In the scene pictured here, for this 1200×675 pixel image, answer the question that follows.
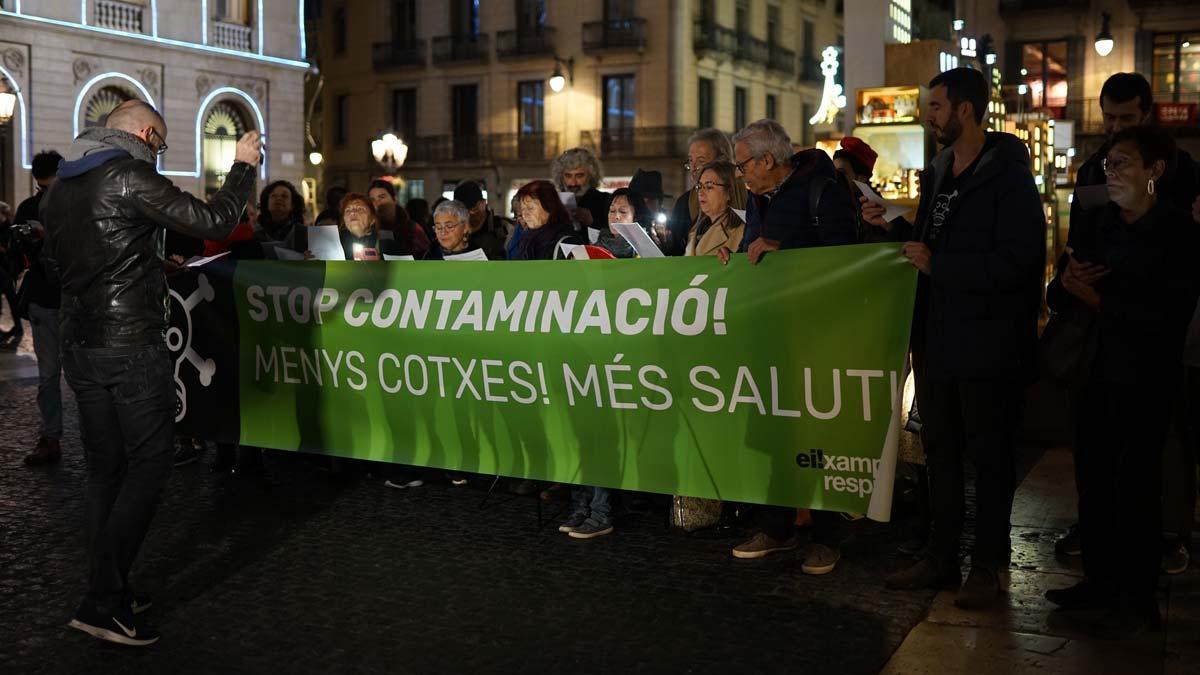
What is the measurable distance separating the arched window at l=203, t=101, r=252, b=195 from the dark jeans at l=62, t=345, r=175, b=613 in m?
27.6


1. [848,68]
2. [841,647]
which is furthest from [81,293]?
[848,68]

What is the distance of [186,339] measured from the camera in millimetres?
7406

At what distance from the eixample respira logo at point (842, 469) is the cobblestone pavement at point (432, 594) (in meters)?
0.43

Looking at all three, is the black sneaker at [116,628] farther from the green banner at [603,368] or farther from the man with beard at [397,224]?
the man with beard at [397,224]

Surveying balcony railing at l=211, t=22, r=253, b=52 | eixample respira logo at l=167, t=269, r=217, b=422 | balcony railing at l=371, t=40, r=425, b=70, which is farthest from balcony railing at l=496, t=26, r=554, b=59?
eixample respira logo at l=167, t=269, r=217, b=422

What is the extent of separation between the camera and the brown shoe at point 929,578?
5301 millimetres

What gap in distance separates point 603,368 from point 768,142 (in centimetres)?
127

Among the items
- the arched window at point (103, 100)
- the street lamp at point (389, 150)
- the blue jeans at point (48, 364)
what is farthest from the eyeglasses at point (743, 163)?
the arched window at point (103, 100)

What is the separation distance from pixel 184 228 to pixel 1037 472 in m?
5.19

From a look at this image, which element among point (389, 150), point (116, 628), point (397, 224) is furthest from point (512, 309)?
point (389, 150)

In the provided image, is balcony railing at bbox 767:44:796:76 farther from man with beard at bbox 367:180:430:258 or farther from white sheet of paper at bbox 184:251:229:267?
white sheet of paper at bbox 184:251:229:267

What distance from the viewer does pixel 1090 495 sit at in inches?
204

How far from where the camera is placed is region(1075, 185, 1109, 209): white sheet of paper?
16.4 feet

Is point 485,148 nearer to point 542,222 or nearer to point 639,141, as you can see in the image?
point 639,141
